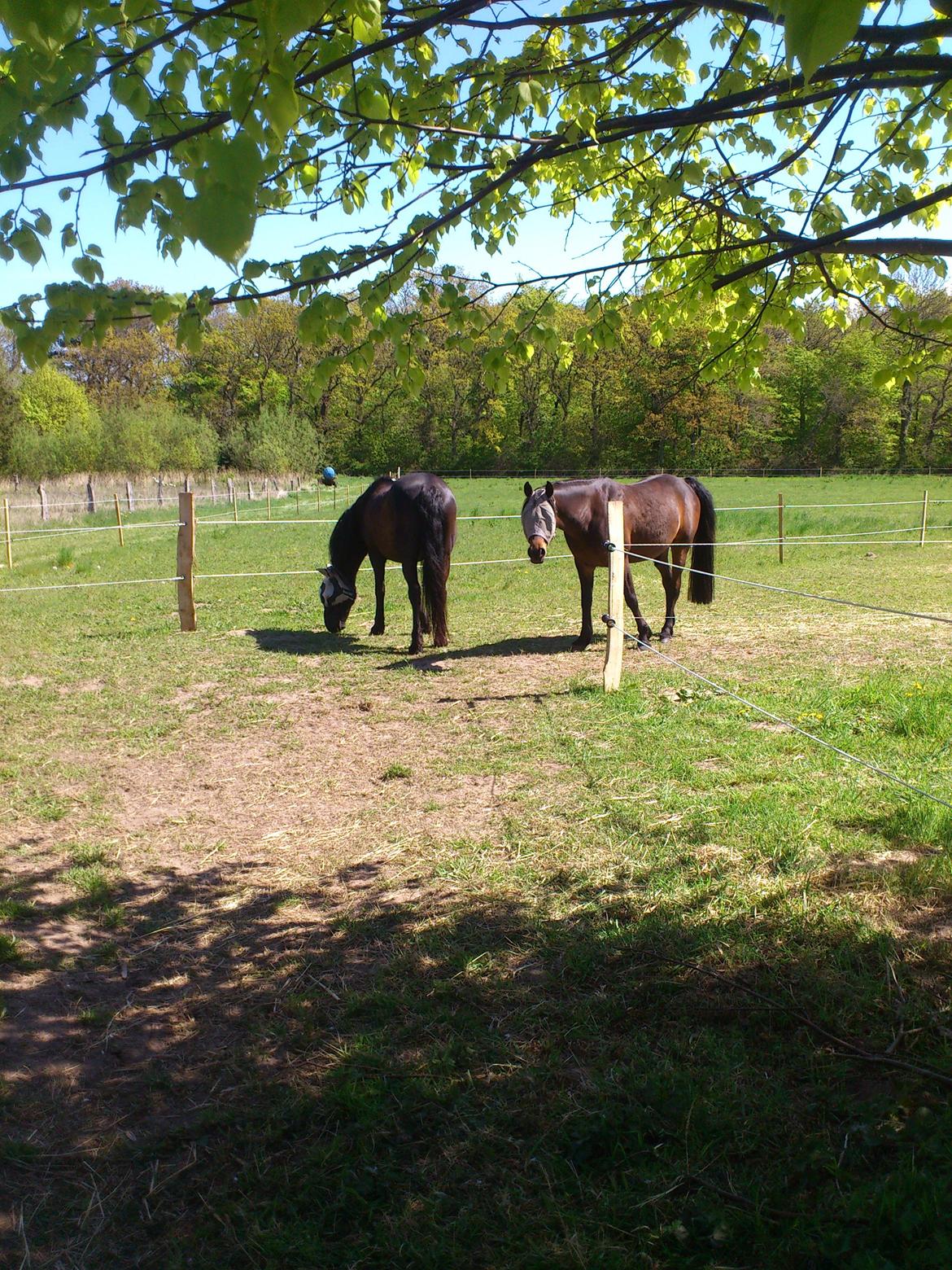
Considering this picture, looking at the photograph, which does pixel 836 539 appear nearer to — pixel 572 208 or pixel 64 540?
pixel 572 208

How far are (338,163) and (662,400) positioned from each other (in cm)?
199

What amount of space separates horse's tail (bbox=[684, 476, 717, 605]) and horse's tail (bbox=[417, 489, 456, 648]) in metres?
2.36

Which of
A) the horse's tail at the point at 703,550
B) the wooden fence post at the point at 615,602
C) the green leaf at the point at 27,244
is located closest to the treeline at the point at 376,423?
the horse's tail at the point at 703,550

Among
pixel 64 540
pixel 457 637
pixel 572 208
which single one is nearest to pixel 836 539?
pixel 457 637

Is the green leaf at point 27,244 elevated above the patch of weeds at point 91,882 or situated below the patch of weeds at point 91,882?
above

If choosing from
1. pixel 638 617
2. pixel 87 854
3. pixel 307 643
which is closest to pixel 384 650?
pixel 307 643

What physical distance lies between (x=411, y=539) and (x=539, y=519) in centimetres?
140

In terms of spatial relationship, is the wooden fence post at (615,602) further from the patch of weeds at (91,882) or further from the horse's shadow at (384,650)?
the patch of weeds at (91,882)

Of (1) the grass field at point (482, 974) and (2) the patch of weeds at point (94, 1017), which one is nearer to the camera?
(1) the grass field at point (482, 974)

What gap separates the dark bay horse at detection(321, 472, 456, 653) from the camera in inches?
325

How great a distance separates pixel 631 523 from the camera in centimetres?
838

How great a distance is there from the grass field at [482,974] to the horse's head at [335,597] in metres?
2.33

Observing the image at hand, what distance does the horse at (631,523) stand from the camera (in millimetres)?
7801

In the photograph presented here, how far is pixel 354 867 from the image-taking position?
418 cm
